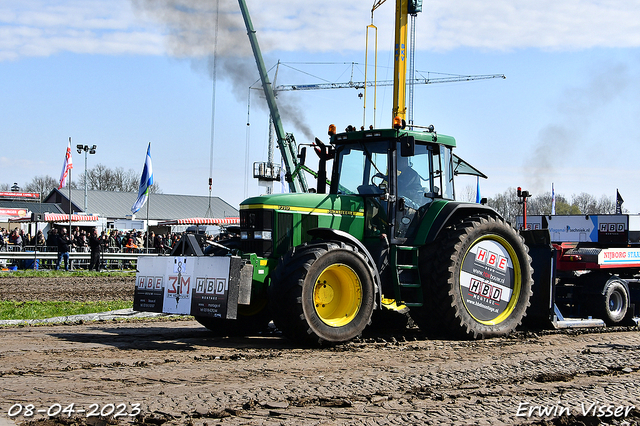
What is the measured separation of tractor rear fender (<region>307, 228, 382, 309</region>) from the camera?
8398 mm

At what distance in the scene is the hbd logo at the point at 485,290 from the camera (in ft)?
30.5

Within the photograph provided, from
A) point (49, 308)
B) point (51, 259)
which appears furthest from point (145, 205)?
point (49, 308)

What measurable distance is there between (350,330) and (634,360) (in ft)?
10.4

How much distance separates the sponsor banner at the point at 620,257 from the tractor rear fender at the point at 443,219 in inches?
107

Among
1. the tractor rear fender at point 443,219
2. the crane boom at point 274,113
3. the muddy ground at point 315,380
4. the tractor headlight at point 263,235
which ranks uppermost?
the crane boom at point 274,113

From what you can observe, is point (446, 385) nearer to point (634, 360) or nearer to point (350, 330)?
point (350, 330)

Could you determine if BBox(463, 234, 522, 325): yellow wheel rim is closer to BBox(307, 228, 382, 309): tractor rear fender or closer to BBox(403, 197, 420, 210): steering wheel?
BBox(403, 197, 420, 210): steering wheel

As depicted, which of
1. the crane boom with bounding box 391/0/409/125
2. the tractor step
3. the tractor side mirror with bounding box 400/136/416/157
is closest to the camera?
the tractor side mirror with bounding box 400/136/416/157

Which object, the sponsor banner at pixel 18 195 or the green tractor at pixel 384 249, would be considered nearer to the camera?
the green tractor at pixel 384 249

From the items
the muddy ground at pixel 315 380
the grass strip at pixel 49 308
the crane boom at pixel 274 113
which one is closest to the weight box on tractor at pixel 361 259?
the muddy ground at pixel 315 380

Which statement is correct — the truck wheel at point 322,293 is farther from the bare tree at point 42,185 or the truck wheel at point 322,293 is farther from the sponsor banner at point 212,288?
the bare tree at point 42,185

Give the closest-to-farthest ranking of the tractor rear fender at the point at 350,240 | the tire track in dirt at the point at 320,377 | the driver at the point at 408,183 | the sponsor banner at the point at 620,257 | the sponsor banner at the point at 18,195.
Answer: the tire track in dirt at the point at 320,377 → the tractor rear fender at the point at 350,240 → the driver at the point at 408,183 → the sponsor banner at the point at 620,257 → the sponsor banner at the point at 18,195

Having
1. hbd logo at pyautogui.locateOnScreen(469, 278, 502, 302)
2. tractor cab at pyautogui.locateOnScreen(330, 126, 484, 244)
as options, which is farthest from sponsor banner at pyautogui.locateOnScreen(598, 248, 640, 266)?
tractor cab at pyautogui.locateOnScreen(330, 126, 484, 244)

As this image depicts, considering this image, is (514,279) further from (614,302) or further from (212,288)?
(212,288)
